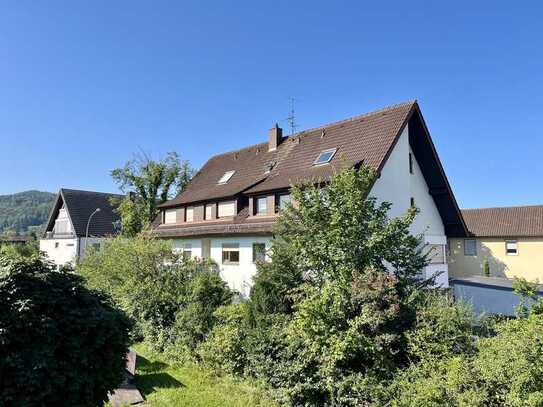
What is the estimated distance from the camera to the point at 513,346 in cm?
549

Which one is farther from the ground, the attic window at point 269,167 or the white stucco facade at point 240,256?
the attic window at point 269,167

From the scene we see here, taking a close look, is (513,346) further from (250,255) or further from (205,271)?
(250,255)

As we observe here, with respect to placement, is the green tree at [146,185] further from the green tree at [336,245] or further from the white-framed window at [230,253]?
the green tree at [336,245]

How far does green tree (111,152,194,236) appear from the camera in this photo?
30.9 meters

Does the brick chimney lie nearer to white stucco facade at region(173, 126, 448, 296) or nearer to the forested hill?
white stucco facade at region(173, 126, 448, 296)

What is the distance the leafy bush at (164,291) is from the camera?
1171 centimetres

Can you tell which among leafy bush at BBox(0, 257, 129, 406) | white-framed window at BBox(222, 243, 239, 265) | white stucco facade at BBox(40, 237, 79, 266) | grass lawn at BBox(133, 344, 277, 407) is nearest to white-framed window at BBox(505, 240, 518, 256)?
white-framed window at BBox(222, 243, 239, 265)

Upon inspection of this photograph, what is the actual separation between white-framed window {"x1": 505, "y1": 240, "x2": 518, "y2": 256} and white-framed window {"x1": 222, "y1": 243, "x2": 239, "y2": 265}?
78.9 ft

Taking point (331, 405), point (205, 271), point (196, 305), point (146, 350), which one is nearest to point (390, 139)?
point (205, 271)

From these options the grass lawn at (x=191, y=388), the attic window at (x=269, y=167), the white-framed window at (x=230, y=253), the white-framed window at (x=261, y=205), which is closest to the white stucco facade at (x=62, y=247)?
the white-framed window at (x=230, y=253)

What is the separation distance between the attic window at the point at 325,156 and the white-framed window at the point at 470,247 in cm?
2051

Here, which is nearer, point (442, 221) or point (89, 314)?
point (89, 314)

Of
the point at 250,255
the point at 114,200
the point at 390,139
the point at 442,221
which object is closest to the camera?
the point at 390,139

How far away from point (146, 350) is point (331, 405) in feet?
24.8
